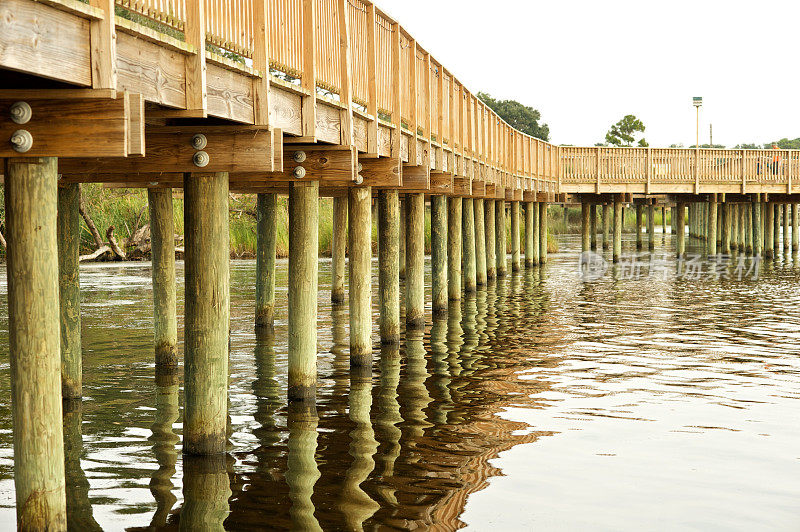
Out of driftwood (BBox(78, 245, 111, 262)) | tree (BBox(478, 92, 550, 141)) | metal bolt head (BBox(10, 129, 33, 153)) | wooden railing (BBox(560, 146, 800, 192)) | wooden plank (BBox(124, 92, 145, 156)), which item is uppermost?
tree (BBox(478, 92, 550, 141))

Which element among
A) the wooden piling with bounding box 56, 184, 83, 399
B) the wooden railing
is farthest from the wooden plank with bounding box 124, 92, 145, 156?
the wooden railing

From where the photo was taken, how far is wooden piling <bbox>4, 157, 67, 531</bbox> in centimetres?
617

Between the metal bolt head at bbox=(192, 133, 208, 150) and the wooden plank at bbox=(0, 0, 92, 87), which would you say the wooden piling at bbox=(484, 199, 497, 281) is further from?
the wooden plank at bbox=(0, 0, 92, 87)

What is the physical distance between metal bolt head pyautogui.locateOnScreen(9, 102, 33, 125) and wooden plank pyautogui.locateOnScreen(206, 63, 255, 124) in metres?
1.73

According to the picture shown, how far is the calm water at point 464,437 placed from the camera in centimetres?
753

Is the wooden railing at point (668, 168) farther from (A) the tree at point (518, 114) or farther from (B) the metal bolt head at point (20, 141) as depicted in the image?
(A) the tree at point (518, 114)

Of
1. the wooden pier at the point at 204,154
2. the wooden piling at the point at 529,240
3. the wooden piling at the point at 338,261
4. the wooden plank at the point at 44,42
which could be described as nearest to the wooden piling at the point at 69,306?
the wooden pier at the point at 204,154

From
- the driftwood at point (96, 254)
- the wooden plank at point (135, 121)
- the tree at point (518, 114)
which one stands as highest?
the tree at point (518, 114)

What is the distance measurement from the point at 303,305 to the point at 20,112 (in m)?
5.29

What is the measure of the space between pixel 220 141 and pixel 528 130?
310 ft

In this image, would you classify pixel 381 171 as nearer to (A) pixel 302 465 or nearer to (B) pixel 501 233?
(A) pixel 302 465

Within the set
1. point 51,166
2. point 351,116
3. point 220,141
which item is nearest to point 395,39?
point 351,116

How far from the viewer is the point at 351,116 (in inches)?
436

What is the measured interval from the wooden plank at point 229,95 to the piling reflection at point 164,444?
2.74m
